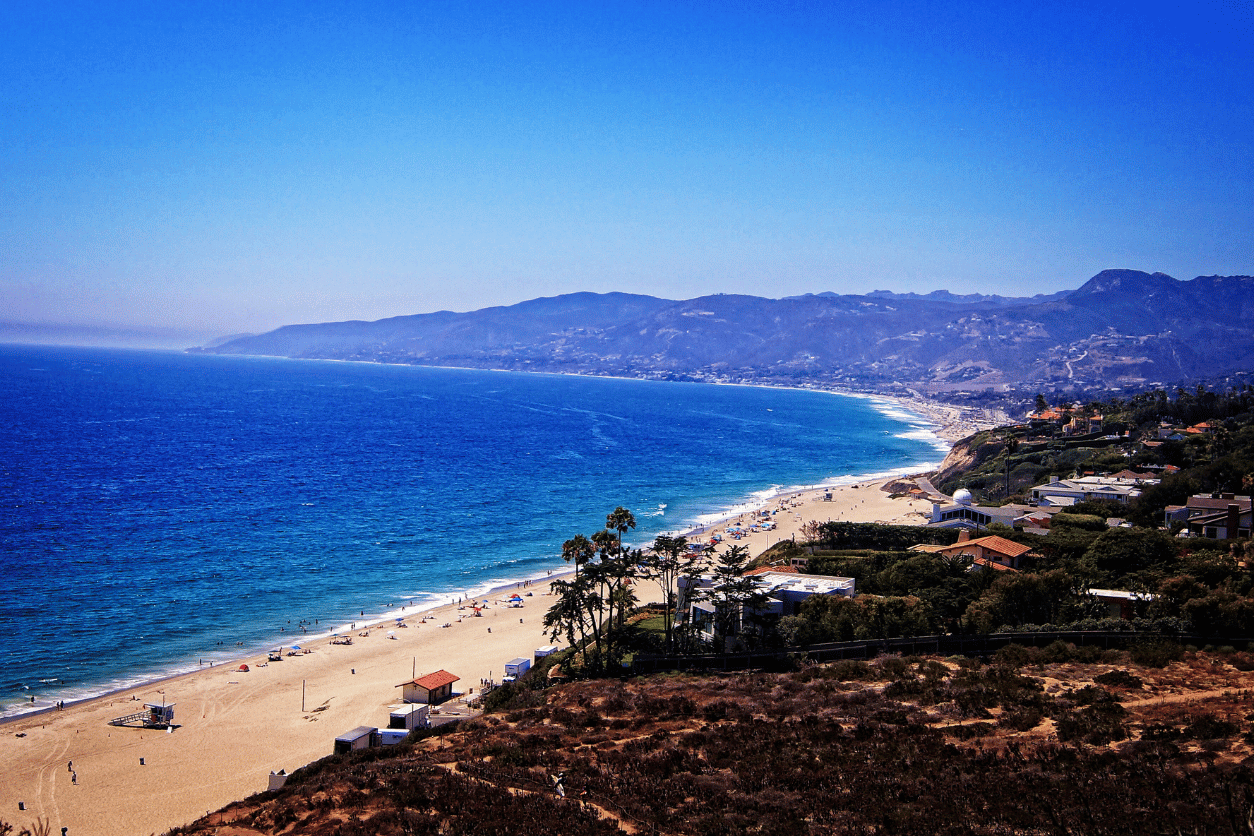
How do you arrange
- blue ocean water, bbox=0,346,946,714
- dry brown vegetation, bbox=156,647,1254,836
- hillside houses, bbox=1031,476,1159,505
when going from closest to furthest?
dry brown vegetation, bbox=156,647,1254,836 < blue ocean water, bbox=0,346,946,714 < hillside houses, bbox=1031,476,1159,505

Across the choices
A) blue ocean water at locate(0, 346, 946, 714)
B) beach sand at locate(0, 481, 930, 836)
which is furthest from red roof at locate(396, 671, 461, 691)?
blue ocean water at locate(0, 346, 946, 714)

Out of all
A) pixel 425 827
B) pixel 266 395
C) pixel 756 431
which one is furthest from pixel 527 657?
pixel 266 395

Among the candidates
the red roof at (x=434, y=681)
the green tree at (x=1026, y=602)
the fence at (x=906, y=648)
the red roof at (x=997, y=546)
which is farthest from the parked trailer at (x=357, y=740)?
the red roof at (x=997, y=546)

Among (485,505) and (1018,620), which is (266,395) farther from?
(1018,620)

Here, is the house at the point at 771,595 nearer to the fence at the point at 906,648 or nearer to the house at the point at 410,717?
the fence at the point at 906,648

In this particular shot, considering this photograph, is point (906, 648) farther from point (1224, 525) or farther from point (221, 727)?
point (221, 727)

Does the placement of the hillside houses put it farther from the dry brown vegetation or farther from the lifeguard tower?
the lifeguard tower
